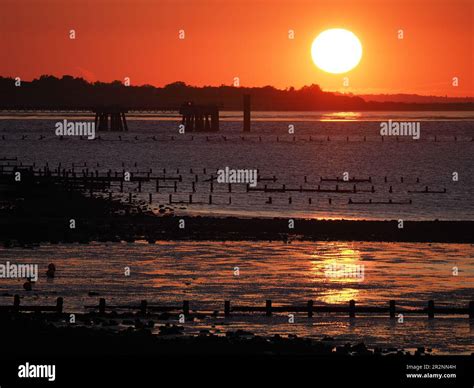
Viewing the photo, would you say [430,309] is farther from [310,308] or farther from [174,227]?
[174,227]

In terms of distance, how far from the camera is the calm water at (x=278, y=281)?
43.2m

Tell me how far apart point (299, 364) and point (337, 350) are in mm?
7255

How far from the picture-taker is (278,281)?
56094mm

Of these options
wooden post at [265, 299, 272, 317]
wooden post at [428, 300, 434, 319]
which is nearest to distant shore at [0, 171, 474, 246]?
wooden post at [265, 299, 272, 317]

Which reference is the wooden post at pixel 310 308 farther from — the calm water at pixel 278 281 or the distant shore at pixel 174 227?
the distant shore at pixel 174 227

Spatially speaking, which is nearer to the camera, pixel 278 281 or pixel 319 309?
pixel 319 309

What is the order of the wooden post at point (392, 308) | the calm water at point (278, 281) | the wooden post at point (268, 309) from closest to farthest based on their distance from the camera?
the calm water at point (278, 281)
the wooden post at point (268, 309)
the wooden post at point (392, 308)

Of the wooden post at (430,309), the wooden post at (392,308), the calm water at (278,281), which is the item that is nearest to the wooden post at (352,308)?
the calm water at (278,281)

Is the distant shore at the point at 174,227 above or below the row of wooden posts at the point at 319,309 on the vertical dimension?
above

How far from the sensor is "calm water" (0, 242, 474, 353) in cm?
4322

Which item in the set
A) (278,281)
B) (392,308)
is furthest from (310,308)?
(278,281)

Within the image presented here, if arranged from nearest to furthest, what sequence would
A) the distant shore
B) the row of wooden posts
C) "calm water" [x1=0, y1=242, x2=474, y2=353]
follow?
"calm water" [x1=0, y1=242, x2=474, y2=353], the row of wooden posts, the distant shore

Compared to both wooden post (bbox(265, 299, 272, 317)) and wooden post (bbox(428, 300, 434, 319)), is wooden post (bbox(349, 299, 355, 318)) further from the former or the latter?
wooden post (bbox(265, 299, 272, 317))

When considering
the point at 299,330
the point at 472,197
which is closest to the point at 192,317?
the point at 299,330
